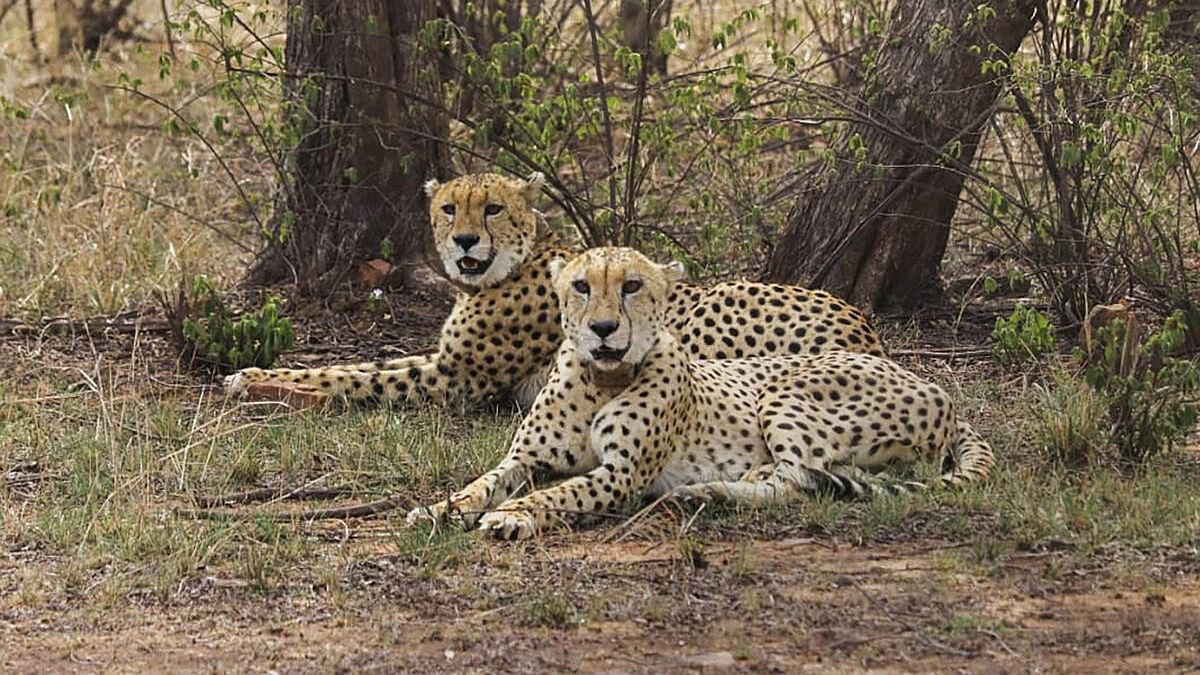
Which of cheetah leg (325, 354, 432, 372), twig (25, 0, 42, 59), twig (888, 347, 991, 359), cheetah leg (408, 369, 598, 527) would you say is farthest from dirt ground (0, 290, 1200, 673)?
twig (25, 0, 42, 59)

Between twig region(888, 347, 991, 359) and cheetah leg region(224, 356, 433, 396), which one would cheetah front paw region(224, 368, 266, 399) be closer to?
cheetah leg region(224, 356, 433, 396)

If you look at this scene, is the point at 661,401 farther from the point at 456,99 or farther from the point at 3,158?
the point at 3,158

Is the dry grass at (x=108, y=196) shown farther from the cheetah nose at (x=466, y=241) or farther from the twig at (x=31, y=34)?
the cheetah nose at (x=466, y=241)

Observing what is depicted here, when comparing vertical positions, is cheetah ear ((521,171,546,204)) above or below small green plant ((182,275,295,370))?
above

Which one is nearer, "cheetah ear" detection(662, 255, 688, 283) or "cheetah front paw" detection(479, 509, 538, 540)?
"cheetah front paw" detection(479, 509, 538, 540)

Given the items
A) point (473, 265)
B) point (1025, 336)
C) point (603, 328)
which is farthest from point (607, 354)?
point (1025, 336)

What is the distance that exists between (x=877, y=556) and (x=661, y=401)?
0.88 metres

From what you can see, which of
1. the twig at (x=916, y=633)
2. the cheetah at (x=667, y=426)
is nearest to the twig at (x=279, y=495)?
the cheetah at (x=667, y=426)

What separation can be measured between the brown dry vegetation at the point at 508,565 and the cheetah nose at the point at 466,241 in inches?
23.9

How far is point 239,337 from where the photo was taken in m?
7.24

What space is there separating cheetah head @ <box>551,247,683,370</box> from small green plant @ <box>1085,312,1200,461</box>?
4.44ft

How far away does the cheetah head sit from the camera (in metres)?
5.39

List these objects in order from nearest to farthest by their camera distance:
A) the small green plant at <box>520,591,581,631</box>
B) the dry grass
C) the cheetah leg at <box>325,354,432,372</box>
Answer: the small green plant at <box>520,591,581,631</box>, the cheetah leg at <box>325,354,432,372</box>, the dry grass

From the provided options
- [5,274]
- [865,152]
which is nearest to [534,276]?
[865,152]
